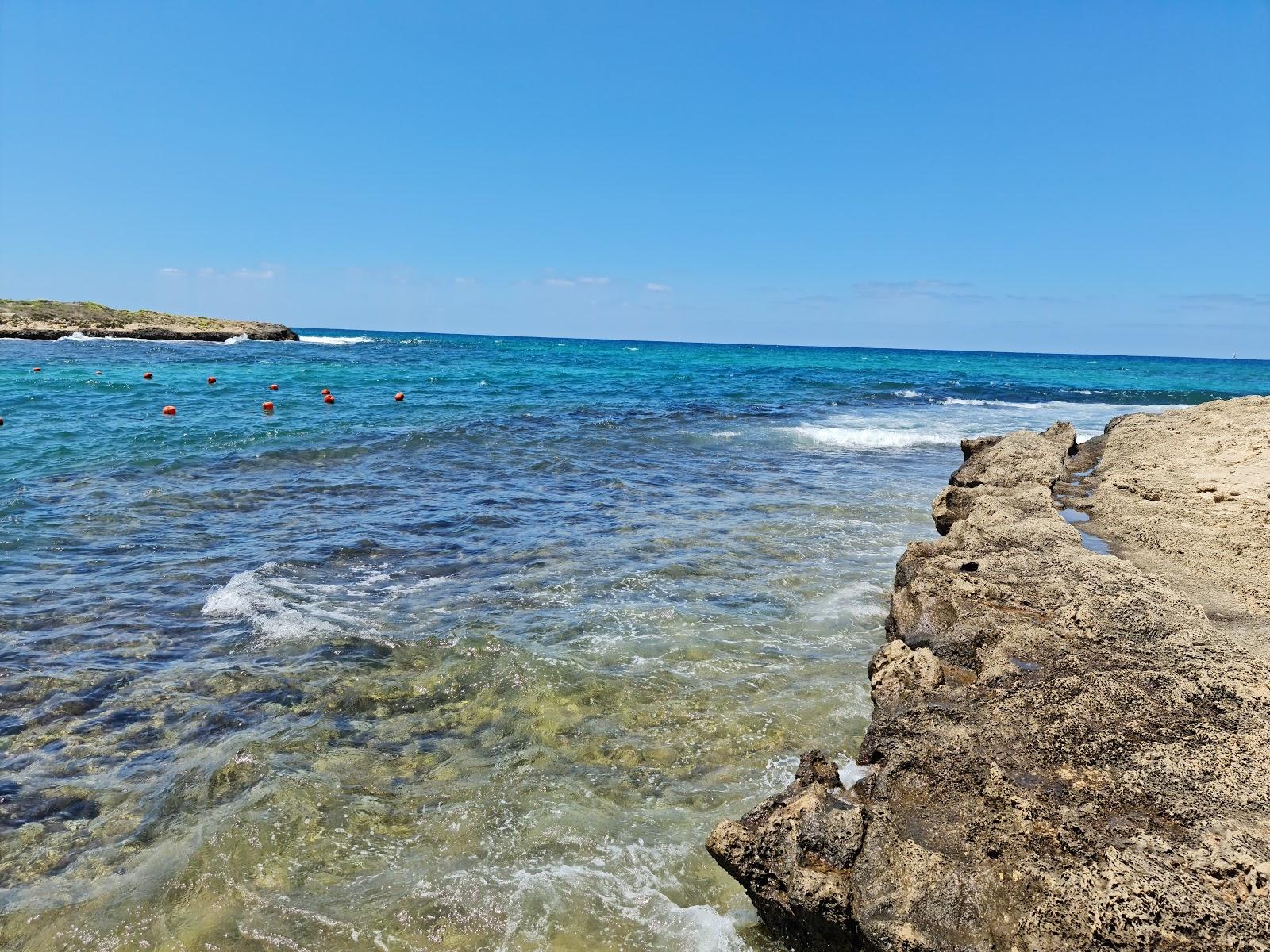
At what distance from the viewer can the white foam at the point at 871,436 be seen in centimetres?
1944

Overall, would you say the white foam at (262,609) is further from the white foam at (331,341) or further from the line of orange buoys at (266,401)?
the white foam at (331,341)

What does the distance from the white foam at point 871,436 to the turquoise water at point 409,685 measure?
4.56 m

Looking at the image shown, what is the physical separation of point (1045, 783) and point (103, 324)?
7657 centimetres

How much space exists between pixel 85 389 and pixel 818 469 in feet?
84.3

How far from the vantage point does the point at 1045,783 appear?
3049mm

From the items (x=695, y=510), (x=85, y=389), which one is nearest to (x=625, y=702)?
(x=695, y=510)

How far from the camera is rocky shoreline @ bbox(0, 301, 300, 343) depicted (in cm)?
5437

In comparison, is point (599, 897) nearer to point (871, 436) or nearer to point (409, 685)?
point (409, 685)

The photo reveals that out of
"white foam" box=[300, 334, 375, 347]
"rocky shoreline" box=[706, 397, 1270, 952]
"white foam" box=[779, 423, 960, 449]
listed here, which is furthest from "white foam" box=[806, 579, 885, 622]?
"white foam" box=[300, 334, 375, 347]

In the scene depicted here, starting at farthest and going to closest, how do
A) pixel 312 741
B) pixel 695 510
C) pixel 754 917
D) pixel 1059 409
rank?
pixel 1059 409, pixel 695 510, pixel 312 741, pixel 754 917

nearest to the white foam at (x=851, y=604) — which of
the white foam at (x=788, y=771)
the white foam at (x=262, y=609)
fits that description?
the white foam at (x=788, y=771)

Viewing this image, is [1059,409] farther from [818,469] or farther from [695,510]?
[695,510]

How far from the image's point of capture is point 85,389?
981 inches

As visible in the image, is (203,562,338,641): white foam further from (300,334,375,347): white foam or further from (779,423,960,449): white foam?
(300,334,375,347): white foam
